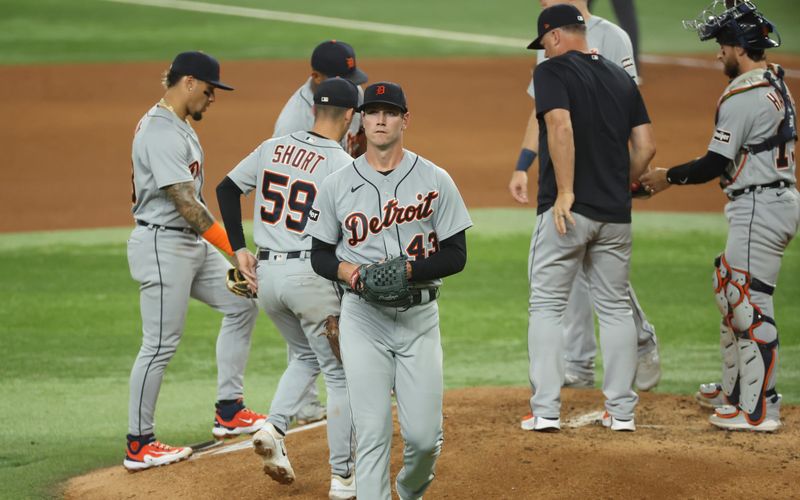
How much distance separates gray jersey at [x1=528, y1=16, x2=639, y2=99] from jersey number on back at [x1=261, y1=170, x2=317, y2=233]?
169cm

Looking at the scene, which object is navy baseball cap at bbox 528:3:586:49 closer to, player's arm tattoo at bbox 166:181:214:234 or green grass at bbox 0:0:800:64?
player's arm tattoo at bbox 166:181:214:234

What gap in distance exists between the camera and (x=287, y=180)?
5121mm

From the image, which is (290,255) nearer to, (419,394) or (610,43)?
(419,394)

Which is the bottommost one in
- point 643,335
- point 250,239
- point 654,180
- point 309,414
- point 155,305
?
point 250,239

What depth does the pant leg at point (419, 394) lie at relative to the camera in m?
4.42

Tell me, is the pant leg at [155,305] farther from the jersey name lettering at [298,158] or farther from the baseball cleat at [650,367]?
the baseball cleat at [650,367]

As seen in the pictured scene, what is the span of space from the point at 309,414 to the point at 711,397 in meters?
2.11

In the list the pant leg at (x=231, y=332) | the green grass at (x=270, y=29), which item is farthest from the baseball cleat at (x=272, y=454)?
the green grass at (x=270, y=29)

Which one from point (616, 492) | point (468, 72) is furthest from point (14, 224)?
point (468, 72)

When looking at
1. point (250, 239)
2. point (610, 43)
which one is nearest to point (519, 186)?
point (610, 43)

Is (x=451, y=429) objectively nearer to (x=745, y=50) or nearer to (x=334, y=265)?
(x=334, y=265)

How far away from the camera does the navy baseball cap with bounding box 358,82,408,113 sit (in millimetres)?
4391

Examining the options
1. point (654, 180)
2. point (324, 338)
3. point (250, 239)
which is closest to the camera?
point (324, 338)

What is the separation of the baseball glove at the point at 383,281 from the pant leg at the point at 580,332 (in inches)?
97.6
